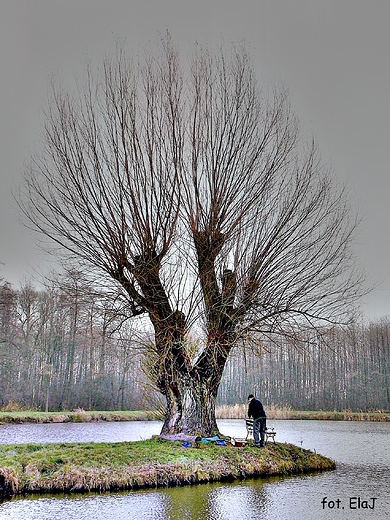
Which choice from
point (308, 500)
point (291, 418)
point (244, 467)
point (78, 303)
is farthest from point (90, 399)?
point (308, 500)

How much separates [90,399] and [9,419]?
8.31m

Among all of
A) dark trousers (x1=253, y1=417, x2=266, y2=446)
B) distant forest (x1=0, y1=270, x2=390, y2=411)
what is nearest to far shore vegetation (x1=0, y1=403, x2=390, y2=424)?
distant forest (x1=0, y1=270, x2=390, y2=411)

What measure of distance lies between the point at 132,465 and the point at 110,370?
2364 centimetres

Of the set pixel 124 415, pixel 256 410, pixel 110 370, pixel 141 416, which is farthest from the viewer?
pixel 110 370

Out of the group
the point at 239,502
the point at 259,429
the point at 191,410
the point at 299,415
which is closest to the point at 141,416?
the point at 299,415

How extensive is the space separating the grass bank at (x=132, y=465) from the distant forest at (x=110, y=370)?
1479 centimetres

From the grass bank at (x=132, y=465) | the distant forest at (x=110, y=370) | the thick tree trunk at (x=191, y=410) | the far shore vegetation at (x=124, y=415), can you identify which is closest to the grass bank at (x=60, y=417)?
the far shore vegetation at (x=124, y=415)

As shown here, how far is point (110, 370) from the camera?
31.9m

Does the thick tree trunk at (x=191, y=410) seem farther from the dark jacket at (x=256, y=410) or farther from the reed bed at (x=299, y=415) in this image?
the reed bed at (x=299, y=415)

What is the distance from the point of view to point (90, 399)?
97.1 feet

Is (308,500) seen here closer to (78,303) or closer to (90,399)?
(78,303)

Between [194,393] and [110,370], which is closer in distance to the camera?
[194,393]

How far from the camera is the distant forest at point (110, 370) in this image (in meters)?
28.5

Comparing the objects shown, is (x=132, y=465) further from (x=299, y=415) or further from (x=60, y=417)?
(x=299, y=415)
